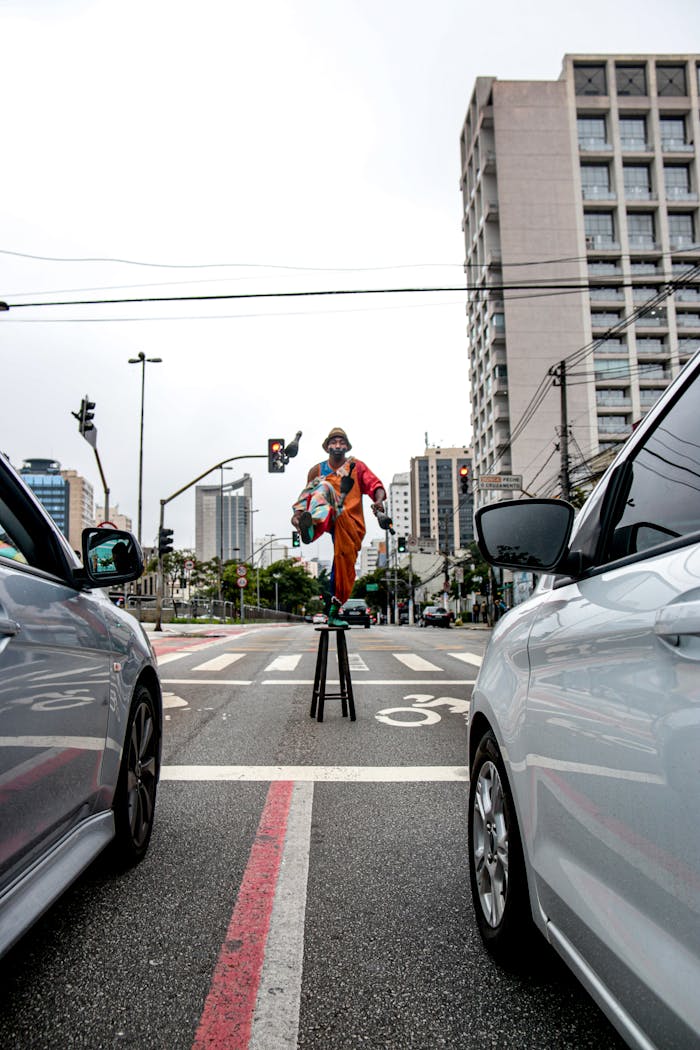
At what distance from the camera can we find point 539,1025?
1953 millimetres

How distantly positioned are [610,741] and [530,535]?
2.35ft

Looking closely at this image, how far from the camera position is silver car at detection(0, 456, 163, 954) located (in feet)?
6.14

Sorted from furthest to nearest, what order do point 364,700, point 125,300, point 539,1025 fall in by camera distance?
point 125,300
point 364,700
point 539,1025

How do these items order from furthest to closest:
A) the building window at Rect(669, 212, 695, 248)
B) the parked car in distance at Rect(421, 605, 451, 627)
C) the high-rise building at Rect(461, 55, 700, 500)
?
the building window at Rect(669, 212, 695, 248) → the high-rise building at Rect(461, 55, 700, 500) → the parked car in distance at Rect(421, 605, 451, 627)

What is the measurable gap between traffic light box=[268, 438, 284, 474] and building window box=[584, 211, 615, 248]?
6876 centimetres

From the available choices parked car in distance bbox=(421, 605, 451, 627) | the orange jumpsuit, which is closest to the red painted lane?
the orange jumpsuit

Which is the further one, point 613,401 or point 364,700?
point 613,401

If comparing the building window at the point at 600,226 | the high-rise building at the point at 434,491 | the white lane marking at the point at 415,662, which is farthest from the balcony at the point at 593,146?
the white lane marking at the point at 415,662

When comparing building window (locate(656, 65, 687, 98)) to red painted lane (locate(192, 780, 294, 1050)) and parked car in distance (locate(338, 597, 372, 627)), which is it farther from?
red painted lane (locate(192, 780, 294, 1050))

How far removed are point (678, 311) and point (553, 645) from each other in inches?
3291

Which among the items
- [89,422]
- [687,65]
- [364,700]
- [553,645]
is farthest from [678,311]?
[553,645]

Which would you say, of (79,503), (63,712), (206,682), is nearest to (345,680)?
(206,682)

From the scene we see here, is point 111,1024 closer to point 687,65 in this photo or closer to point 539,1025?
point 539,1025

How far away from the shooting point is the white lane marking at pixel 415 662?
39.5ft
